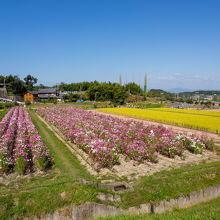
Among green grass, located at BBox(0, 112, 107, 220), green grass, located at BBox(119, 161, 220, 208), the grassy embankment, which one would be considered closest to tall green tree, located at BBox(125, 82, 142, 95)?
the grassy embankment

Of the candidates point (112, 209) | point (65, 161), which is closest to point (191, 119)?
point (65, 161)

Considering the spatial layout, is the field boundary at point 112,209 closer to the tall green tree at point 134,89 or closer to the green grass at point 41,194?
the green grass at point 41,194

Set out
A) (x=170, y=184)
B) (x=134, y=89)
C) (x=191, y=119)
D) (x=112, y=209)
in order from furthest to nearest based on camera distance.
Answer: (x=134, y=89) < (x=191, y=119) < (x=170, y=184) < (x=112, y=209)

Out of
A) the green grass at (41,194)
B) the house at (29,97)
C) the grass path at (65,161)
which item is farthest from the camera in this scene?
the house at (29,97)

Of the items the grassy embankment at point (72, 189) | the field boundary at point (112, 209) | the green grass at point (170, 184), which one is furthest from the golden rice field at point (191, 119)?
the field boundary at point (112, 209)

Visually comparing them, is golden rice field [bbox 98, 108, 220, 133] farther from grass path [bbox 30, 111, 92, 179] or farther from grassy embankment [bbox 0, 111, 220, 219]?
grass path [bbox 30, 111, 92, 179]

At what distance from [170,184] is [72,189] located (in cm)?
346

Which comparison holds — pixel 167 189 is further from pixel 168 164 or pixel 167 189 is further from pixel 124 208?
pixel 168 164

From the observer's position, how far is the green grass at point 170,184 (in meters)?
5.95

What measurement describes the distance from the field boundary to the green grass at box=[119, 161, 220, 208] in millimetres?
145

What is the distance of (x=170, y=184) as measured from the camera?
6.63 metres

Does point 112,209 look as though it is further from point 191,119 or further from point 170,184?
point 191,119

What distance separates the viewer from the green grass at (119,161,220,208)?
5945 mm

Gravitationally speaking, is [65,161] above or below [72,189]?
below
